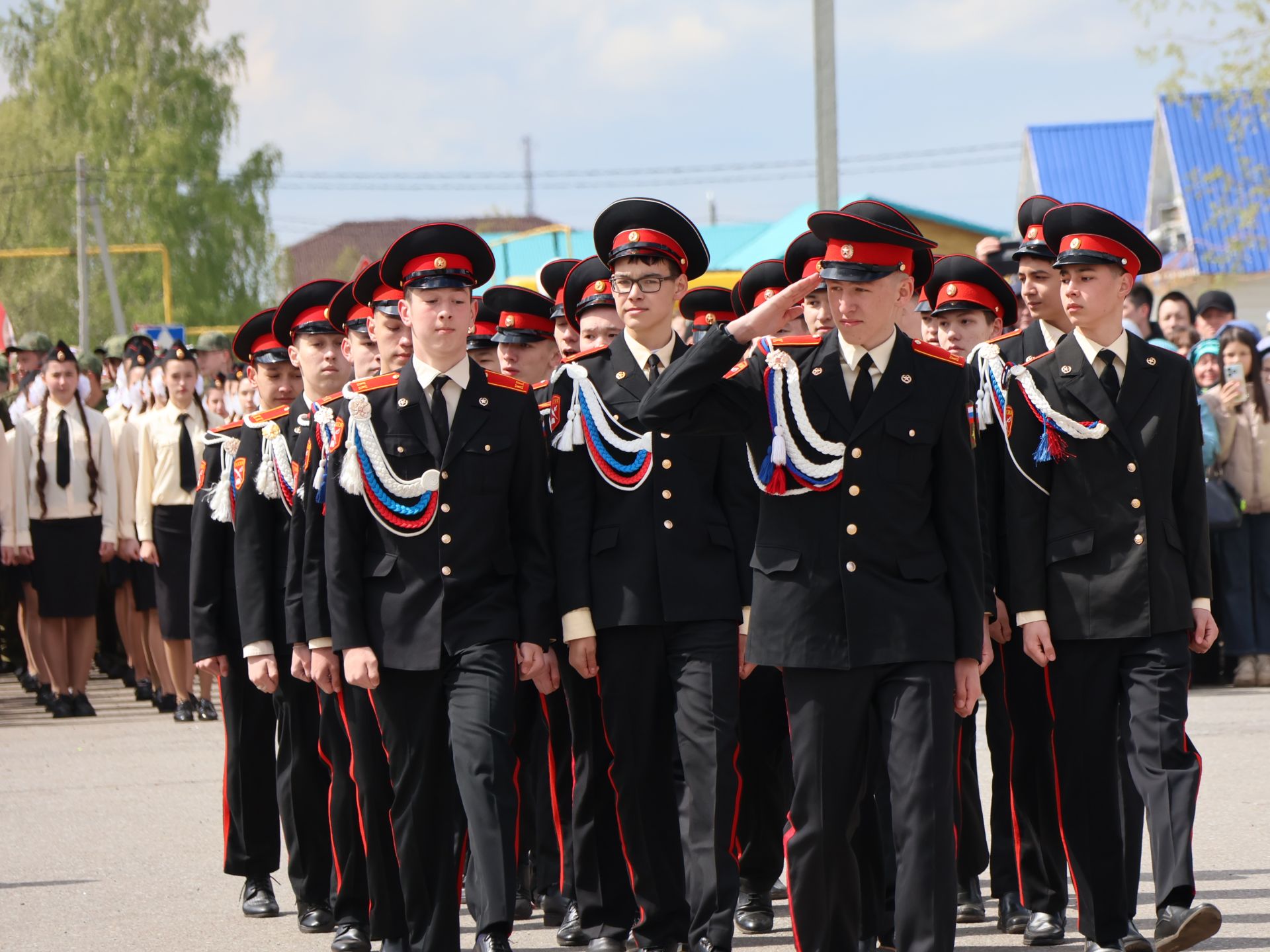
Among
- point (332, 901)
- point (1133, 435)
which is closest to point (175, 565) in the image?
point (332, 901)

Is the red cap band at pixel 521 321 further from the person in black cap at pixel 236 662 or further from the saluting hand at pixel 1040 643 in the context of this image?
the saluting hand at pixel 1040 643

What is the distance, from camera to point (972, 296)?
7.46 meters

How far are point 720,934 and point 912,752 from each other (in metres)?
1.13

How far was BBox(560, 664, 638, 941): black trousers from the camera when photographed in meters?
6.40

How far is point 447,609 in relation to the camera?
19.1 feet

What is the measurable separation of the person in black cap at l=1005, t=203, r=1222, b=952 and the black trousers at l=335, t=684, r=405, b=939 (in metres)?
2.08

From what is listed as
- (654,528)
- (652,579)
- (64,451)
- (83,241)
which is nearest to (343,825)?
(652,579)

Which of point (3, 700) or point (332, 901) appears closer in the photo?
point (332, 901)

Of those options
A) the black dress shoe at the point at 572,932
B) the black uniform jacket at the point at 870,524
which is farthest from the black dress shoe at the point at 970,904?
the black uniform jacket at the point at 870,524

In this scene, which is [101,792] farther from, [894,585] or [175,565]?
[894,585]

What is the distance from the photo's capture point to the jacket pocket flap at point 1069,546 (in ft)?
19.8

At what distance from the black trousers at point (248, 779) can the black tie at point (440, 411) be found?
68.7 inches

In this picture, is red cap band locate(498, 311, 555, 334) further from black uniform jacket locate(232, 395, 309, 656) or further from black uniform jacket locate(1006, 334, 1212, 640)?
black uniform jacket locate(1006, 334, 1212, 640)

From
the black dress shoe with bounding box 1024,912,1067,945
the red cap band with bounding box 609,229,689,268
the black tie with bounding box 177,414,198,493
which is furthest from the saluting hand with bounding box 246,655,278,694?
the black tie with bounding box 177,414,198,493
